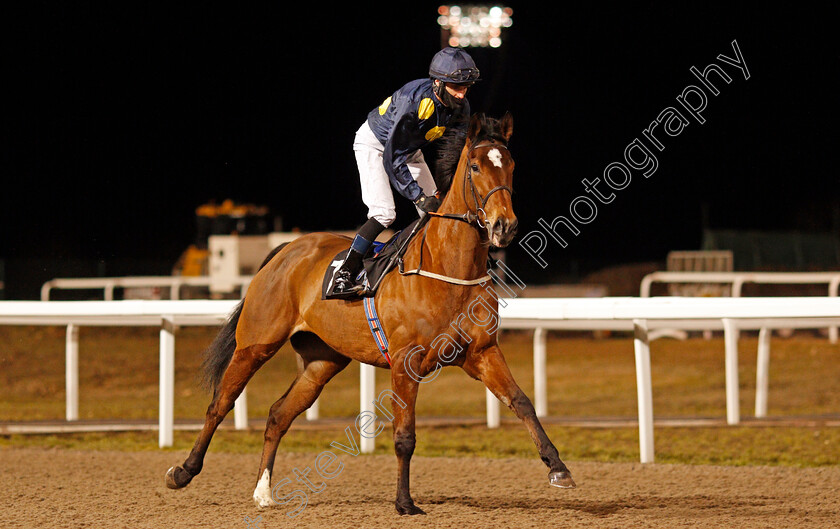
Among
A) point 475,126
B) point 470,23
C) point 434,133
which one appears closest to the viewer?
point 475,126

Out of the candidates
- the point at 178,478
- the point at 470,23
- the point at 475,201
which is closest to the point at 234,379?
the point at 178,478

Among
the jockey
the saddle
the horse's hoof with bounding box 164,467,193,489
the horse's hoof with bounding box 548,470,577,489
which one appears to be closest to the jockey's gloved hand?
the jockey

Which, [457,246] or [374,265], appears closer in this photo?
[457,246]

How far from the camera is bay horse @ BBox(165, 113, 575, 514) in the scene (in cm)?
405

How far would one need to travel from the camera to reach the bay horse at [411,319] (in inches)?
159

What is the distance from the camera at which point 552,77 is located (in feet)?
74.3

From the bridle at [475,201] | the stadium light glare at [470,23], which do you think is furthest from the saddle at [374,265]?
the stadium light glare at [470,23]

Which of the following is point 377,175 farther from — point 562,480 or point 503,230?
point 562,480

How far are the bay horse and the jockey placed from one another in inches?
5.2

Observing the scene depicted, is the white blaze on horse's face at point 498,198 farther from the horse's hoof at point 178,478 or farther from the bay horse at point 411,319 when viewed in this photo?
the horse's hoof at point 178,478

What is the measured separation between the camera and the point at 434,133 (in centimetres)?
447

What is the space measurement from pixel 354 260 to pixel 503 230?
102 centimetres

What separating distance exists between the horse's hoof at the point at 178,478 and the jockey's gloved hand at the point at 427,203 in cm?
185

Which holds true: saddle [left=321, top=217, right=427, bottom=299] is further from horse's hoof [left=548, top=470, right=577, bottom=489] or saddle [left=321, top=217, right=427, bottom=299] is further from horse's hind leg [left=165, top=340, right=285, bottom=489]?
horse's hoof [left=548, top=470, right=577, bottom=489]
